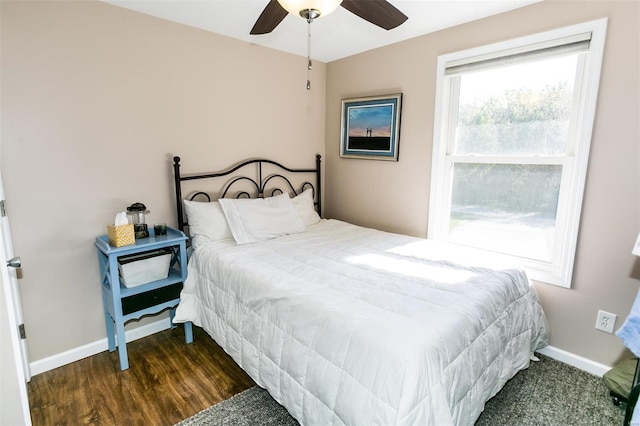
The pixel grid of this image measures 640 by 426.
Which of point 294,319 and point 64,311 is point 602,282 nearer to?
point 294,319

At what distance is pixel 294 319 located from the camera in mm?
1597

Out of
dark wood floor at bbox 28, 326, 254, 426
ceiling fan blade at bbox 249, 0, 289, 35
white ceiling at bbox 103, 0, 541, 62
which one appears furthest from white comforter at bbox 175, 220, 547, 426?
white ceiling at bbox 103, 0, 541, 62

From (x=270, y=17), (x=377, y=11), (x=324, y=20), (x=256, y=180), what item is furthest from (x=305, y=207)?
(x=377, y=11)

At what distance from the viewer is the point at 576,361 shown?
7.14ft

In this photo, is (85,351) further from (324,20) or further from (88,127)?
(324,20)

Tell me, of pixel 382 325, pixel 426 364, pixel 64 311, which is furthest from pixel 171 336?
pixel 426 364

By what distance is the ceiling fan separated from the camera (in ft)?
4.45

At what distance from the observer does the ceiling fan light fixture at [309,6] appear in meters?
1.33

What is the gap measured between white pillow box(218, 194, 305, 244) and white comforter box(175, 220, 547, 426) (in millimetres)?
109

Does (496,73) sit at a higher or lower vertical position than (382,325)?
higher

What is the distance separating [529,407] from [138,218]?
2.73 meters

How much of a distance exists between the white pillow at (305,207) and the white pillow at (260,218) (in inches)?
7.0

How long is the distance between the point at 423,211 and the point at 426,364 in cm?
180

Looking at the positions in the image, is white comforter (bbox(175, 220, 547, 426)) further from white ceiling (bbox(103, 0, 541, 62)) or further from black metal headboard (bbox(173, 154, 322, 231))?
white ceiling (bbox(103, 0, 541, 62))
